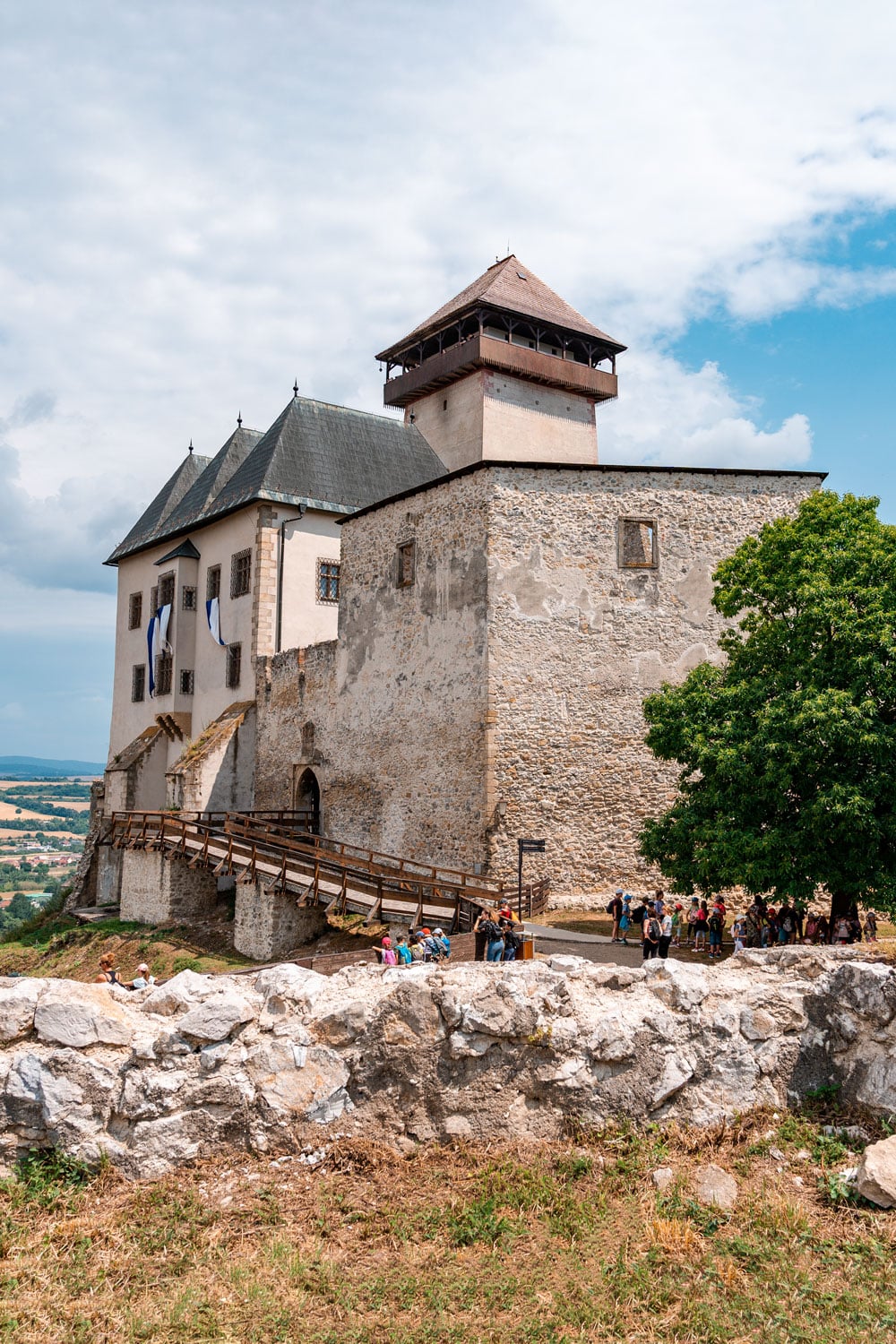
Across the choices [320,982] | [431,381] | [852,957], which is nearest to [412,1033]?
[320,982]

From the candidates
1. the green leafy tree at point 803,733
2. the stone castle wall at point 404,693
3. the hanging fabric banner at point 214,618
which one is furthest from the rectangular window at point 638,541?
the hanging fabric banner at point 214,618

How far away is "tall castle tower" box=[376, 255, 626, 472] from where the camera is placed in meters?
35.3

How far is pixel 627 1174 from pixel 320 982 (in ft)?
8.64

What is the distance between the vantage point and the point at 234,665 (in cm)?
3250

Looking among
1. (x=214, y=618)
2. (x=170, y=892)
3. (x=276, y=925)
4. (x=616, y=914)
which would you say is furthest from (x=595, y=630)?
(x=214, y=618)

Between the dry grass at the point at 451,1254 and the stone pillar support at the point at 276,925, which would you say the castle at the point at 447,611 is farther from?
the dry grass at the point at 451,1254

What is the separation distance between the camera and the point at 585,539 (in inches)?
873

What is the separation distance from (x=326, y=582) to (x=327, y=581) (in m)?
0.05

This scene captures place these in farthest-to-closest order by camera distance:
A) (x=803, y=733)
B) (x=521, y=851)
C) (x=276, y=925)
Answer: (x=276, y=925), (x=521, y=851), (x=803, y=733)

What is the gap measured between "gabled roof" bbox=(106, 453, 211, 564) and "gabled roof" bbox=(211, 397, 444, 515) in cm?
683

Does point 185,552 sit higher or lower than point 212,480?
lower

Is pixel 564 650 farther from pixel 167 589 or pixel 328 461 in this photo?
pixel 167 589

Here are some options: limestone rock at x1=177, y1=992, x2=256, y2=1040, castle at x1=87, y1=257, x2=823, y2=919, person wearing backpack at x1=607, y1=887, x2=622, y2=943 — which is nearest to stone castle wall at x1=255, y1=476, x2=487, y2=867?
castle at x1=87, y1=257, x2=823, y2=919

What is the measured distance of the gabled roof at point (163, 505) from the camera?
4003 centimetres
